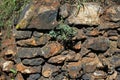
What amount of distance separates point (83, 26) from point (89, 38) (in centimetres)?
20

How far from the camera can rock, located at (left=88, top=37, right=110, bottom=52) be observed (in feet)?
13.9

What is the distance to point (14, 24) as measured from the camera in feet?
14.7

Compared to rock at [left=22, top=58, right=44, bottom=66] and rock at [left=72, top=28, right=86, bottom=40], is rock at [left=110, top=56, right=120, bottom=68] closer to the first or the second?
rock at [left=72, top=28, right=86, bottom=40]

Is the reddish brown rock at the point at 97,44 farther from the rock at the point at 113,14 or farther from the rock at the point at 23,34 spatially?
the rock at the point at 23,34

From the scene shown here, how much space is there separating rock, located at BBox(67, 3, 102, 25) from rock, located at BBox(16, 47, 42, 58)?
64 centimetres

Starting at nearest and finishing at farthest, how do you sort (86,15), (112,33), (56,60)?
1. (56,60)
2. (86,15)
3. (112,33)

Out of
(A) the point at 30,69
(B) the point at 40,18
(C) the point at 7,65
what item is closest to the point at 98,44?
(B) the point at 40,18

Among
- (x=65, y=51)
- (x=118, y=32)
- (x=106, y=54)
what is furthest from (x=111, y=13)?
(x=65, y=51)

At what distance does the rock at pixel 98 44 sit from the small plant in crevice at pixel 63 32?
1.02 ft

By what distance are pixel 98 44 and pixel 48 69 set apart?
2.70ft

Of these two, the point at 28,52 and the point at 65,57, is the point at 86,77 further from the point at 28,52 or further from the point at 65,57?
the point at 28,52

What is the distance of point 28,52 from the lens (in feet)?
13.5

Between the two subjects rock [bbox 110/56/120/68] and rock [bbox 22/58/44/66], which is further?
rock [bbox 110/56/120/68]

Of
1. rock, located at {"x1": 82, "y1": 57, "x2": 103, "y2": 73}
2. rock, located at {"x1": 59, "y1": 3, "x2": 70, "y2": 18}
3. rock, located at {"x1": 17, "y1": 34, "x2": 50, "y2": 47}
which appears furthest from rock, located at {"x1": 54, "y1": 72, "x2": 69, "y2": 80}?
rock, located at {"x1": 59, "y1": 3, "x2": 70, "y2": 18}
